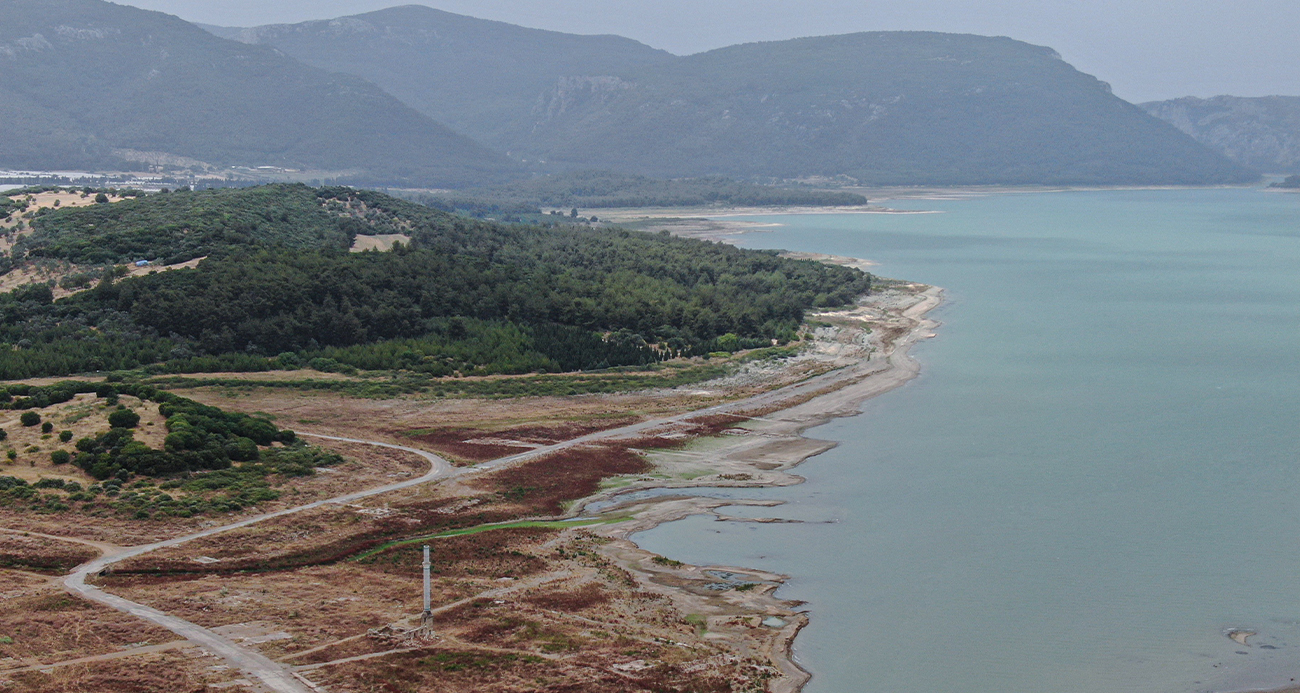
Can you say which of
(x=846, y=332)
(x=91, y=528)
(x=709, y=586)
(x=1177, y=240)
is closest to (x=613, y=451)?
(x=709, y=586)

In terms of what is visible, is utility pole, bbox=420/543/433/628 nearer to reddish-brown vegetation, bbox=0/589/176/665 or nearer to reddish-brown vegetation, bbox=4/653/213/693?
reddish-brown vegetation, bbox=4/653/213/693

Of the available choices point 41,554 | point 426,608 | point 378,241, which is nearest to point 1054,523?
point 426,608

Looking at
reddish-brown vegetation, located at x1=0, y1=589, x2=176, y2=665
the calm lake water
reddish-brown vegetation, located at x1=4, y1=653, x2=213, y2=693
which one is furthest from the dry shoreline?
reddish-brown vegetation, located at x1=0, y1=589, x2=176, y2=665

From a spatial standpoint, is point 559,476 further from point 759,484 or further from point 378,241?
point 378,241

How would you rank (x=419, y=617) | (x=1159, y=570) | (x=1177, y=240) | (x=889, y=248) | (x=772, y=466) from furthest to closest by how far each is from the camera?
(x=1177, y=240)
(x=889, y=248)
(x=772, y=466)
(x=1159, y=570)
(x=419, y=617)

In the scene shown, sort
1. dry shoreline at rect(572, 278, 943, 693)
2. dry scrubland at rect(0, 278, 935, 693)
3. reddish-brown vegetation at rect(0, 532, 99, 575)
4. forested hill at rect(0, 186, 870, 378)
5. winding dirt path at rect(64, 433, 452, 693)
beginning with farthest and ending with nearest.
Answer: forested hill at rect(0, 186, 870, 378) < reddish-brown vegetation at rect(0, 532, 99, 575) < dry shoreline at rect(572, 278, 943, 693) < dry scrubland at rect(0, 278, 935, 693) < winding dirt path at rect(64, 433, 452, 693)

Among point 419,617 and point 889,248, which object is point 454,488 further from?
point 889,248
